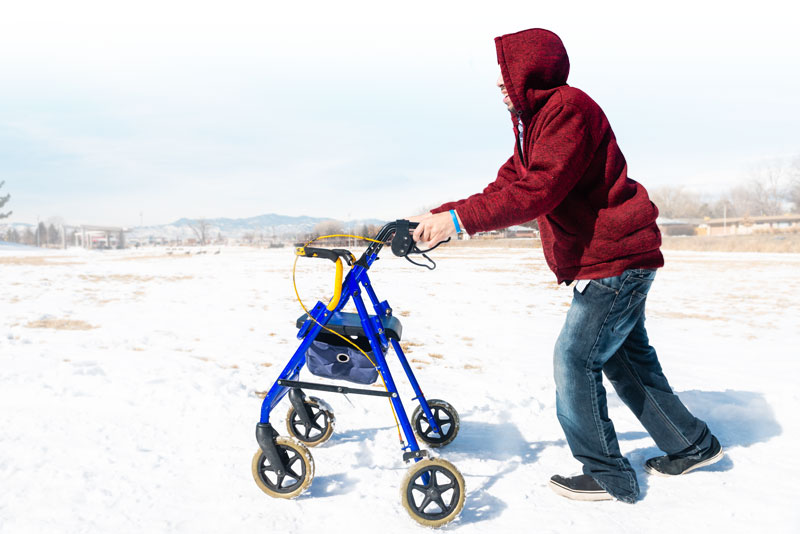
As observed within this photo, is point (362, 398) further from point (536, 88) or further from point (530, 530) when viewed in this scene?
point (536, 88)

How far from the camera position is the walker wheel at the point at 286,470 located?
2.29 m

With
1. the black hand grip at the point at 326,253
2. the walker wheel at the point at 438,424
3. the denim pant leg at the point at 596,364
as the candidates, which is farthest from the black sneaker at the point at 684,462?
the black hand grip at the point at 326,253

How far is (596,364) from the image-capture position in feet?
7.55

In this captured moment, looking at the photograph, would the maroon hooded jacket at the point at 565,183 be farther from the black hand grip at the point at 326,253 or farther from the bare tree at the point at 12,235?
the bare tree at the point at 12,235

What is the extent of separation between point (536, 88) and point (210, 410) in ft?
8.82

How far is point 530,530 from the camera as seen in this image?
211 centimetres

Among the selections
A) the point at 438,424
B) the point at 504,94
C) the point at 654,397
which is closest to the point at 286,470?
the point at 438,424

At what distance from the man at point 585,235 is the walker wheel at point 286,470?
1.11 metres

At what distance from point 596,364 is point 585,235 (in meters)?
0.59

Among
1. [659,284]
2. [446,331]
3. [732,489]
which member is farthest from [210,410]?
[659,284]

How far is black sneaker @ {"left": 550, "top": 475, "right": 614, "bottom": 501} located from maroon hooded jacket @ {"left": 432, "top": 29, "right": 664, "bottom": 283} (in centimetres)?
95

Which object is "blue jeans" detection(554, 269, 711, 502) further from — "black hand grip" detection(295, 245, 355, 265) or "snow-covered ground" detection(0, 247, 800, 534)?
"black hand grip" detection(295, 245, 355, 265)

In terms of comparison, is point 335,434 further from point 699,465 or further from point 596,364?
point 699,465

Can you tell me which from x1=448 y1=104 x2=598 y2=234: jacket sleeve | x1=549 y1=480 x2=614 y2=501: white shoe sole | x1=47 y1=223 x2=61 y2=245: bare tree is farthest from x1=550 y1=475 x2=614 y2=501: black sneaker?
x1=47 y1=223 x2=61 y2=245: bare tree
